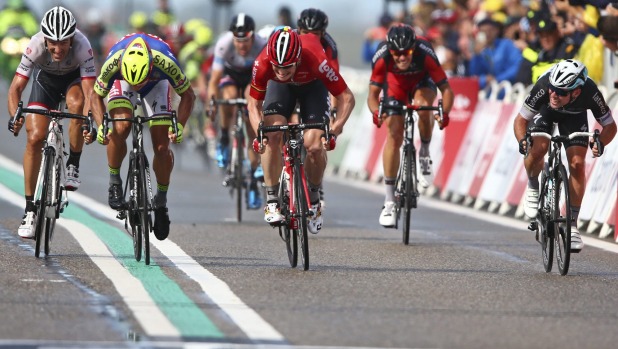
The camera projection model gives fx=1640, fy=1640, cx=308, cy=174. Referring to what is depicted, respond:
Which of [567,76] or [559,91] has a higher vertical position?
[567,76]

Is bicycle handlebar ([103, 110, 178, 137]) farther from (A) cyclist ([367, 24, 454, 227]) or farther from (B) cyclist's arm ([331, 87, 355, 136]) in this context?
(A) cyclist ([367, 24, 454, 227])

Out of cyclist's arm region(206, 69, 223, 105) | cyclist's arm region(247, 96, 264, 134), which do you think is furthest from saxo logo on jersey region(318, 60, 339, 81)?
cyclist's arm region(206, 69, 223, 105)

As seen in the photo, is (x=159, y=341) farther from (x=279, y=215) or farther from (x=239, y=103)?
(x=239, y=103)

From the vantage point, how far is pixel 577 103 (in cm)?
1204

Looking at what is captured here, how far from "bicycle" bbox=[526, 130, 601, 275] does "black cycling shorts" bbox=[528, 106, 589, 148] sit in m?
0.09

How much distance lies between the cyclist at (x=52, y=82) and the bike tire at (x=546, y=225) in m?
3.55

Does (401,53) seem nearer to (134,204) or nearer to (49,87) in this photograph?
(49,87)

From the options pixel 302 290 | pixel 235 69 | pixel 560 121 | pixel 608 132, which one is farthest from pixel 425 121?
pixel 302 290

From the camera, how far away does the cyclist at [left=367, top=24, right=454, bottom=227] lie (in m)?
14.7

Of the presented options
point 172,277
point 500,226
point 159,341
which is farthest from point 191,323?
point 500,226

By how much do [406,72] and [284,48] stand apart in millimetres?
3523

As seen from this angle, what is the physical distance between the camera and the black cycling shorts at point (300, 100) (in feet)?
41.4

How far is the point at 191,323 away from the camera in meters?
9.00

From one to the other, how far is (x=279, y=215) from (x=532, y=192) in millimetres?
2021
